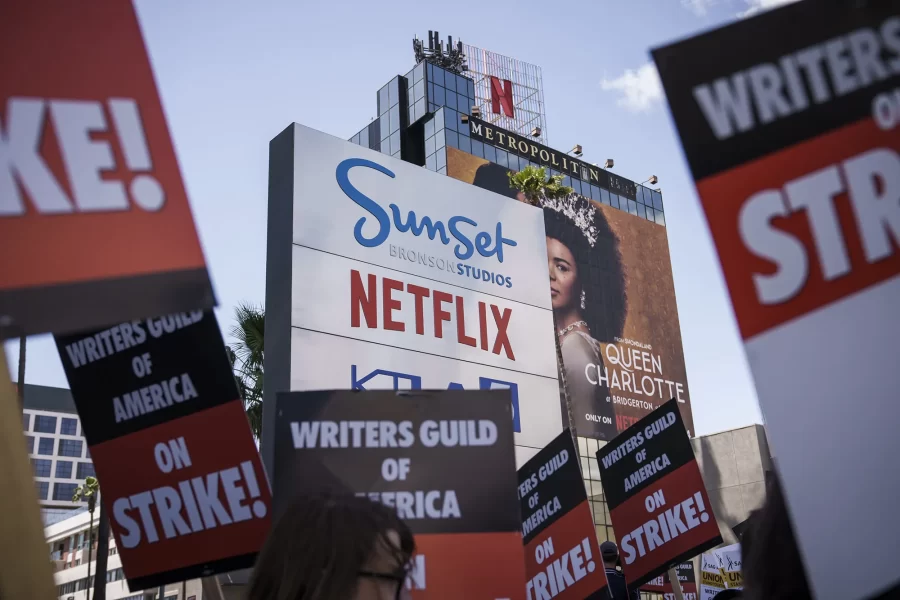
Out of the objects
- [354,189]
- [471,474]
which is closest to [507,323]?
[354,189]

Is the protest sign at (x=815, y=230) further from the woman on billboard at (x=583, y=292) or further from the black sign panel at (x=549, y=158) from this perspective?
the black sign panel at (x=549, y=158)

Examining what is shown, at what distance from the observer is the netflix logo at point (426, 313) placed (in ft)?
36.7

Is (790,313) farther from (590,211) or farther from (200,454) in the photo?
(590,211)

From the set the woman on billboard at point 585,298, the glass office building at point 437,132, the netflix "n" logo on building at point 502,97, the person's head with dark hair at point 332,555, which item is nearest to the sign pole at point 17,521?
the person's head with dark hair at point 332,555

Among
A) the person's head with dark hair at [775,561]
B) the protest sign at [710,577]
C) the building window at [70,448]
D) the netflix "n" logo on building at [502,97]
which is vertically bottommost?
the person's head with dark hair at [775,561]

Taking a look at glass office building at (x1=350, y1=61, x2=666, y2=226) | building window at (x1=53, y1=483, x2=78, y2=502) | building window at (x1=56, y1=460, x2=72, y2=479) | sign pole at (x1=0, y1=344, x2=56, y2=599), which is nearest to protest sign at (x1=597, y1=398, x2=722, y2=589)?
A: sign pole at (x1=0, y1=344, x2=56, y2=599)

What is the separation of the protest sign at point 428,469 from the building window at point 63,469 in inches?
5362

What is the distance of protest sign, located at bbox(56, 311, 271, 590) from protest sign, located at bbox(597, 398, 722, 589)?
14.1 feet

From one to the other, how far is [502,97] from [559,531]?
54.2m

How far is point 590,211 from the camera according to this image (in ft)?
165

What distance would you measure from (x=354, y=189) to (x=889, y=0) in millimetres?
10188

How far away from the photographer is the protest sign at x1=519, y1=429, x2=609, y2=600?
629 cm

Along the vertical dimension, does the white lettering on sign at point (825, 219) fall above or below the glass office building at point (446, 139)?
below

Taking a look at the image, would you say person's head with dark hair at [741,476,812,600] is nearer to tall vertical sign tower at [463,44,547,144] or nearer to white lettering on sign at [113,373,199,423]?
white lettering on sign at [113,373,199,423]
